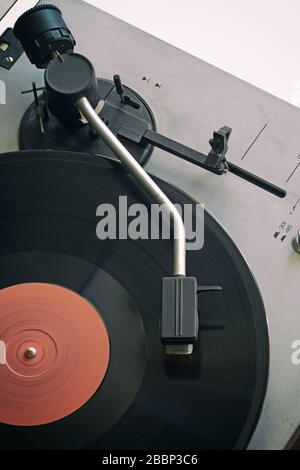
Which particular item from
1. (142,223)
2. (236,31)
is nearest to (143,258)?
(142,223)

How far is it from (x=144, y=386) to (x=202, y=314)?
0.11m

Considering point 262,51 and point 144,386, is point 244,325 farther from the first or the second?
point 262,51

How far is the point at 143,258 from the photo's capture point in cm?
99

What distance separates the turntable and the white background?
0.20 m

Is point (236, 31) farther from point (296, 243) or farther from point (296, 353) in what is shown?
point (296, 353)

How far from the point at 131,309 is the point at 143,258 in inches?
2.7

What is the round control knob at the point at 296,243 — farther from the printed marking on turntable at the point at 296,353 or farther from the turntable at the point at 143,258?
the printed marking on turntable at the point at 296,353

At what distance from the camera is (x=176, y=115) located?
1.15 m

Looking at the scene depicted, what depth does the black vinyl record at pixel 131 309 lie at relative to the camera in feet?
2.98

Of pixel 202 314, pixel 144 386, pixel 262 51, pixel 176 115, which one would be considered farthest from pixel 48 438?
pixel 262 51
